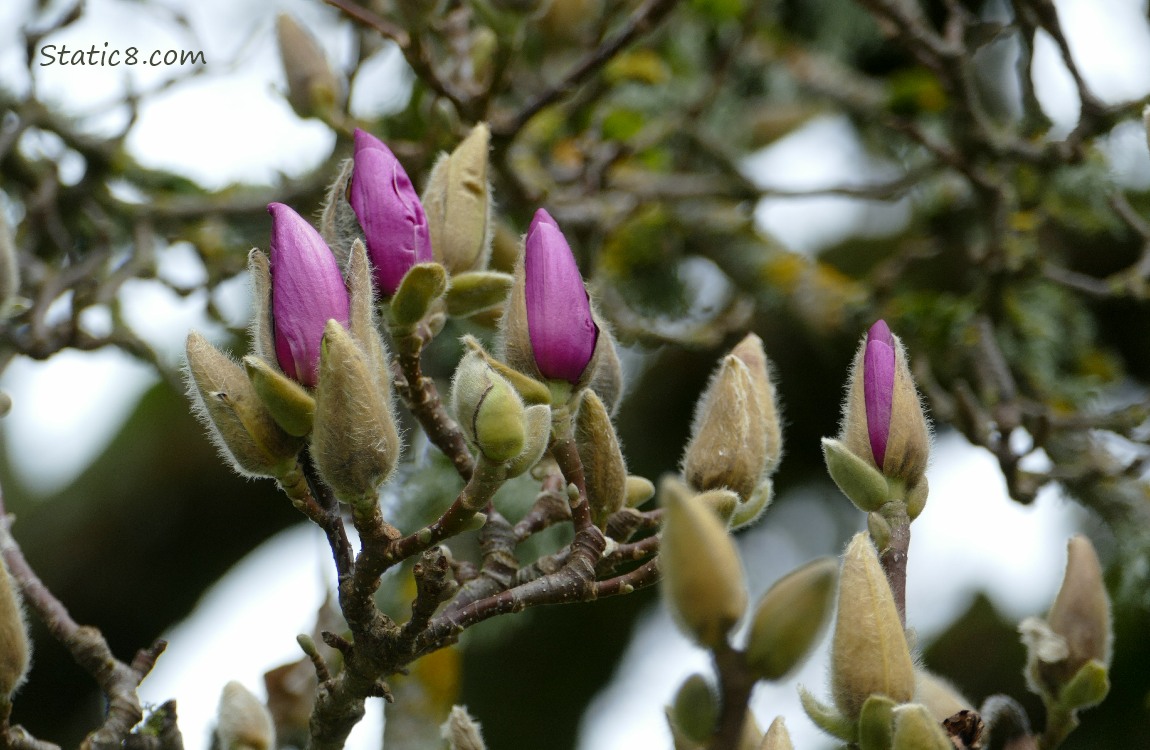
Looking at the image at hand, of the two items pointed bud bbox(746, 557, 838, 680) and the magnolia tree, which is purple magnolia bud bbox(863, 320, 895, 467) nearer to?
the magnolia tree

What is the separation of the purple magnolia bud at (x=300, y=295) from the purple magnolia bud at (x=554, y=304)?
0.43 feet

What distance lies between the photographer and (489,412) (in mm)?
707

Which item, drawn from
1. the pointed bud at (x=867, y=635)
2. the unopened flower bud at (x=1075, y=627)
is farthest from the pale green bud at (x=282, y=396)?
the unopened flower bud at (x=1075, y=627)

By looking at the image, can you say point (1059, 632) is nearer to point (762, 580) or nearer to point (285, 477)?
point (285, 477)

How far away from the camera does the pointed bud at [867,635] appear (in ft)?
2.27

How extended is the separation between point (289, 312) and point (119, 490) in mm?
1342

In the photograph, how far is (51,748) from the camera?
2.77 feet

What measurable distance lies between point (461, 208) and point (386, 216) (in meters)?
0.09

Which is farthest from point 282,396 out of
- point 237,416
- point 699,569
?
point 699,569

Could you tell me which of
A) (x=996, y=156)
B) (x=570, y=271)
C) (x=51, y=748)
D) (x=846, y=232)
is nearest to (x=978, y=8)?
(x=846, y=232)

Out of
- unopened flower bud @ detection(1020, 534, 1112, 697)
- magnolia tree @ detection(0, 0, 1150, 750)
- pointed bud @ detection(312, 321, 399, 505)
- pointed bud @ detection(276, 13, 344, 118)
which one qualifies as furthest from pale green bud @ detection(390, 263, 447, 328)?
pointed bud @ detection(276, 13, 344, 118)

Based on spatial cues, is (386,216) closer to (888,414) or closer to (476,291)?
(476,291)

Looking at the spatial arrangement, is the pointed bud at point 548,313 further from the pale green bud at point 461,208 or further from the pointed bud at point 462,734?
the pointed bud at point 462,734

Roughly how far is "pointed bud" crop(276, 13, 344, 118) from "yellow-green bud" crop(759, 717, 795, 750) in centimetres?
111
